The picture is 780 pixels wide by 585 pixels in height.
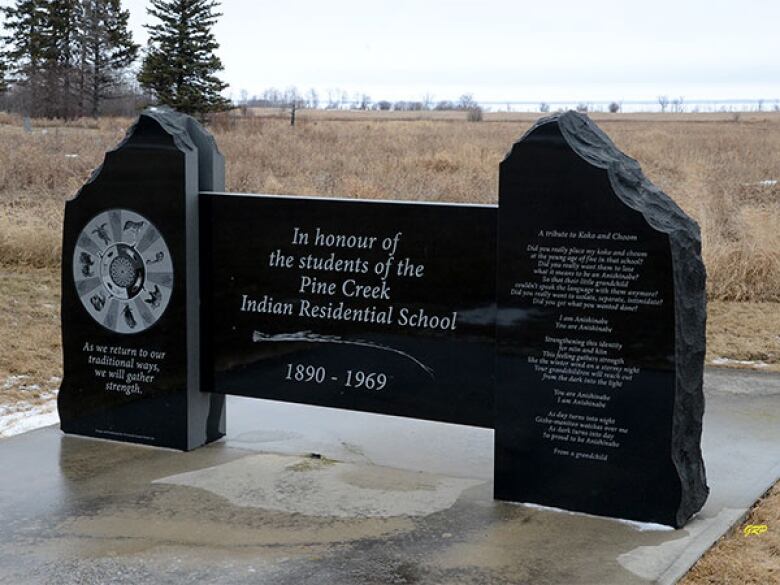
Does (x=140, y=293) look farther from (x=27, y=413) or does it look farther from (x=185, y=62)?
(x=185, y=62)

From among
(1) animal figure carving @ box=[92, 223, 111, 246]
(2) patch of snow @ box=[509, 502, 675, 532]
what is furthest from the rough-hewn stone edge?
(2) patch of snow @ box=[509, 502, 675, 532]

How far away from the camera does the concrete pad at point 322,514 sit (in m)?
4.63

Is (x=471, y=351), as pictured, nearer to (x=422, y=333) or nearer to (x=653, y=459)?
(x=422, y=333)

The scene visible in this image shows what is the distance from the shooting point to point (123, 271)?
6402mm

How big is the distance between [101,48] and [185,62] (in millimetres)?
10614

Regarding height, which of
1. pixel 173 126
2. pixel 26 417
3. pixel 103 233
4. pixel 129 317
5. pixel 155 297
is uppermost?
pixel 173 126

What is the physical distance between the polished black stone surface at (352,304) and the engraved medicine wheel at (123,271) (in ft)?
0.85

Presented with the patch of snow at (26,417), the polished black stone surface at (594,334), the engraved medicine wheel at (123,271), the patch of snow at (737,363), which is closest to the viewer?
the polished black stone surface at (594,334)

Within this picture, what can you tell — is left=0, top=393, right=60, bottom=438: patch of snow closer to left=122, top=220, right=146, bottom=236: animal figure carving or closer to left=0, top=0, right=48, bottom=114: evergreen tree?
left=122, top=220, right=146, bottom=236: animal figure carving

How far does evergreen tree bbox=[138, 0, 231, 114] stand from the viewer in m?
50.1

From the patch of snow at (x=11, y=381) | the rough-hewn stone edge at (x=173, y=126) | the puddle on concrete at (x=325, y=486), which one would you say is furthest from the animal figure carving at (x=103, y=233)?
the patch of snow at (x=11, y=381)

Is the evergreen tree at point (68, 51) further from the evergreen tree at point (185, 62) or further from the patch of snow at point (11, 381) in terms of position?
the patch of snow at point (11, 381)

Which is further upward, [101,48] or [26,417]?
[101,48]

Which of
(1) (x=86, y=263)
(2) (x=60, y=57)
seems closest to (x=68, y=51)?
(2) (x=60, y=57)
